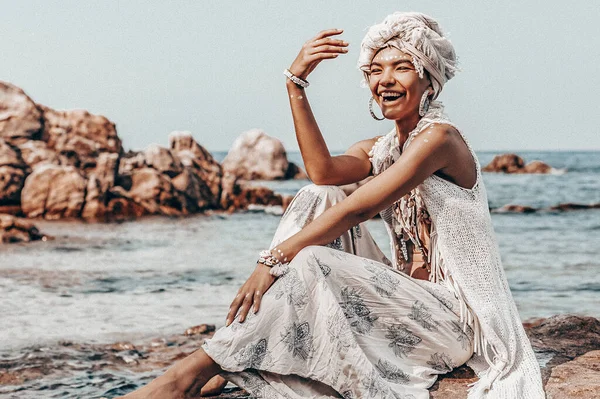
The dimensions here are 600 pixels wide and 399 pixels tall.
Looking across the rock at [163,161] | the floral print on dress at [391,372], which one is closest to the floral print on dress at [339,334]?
the floral print on dress at [391,372]

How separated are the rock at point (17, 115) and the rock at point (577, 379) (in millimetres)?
16767

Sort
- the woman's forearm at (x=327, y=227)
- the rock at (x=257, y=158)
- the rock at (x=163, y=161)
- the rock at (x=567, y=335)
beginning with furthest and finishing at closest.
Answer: the rock at (x=257, y=158) < the rock at (x=163, y=161) < the rock at (x=567, y=335) < the woman's forearm at (x=327, y=227)

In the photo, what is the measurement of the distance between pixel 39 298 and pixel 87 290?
78 cm

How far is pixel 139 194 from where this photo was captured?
17.5 meters

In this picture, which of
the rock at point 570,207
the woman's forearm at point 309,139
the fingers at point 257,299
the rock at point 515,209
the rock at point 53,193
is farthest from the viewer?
the rock at point 570,207

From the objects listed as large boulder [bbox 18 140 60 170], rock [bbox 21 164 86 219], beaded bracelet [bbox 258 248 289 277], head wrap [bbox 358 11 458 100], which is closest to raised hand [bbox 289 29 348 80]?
head wrap [bbox 358 11 458 100]

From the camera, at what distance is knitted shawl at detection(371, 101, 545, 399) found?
3.05 meters

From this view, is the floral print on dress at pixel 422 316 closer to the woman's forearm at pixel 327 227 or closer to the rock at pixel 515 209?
the woman's forearm at pixel 327 227

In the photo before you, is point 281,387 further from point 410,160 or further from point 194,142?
point 194,142

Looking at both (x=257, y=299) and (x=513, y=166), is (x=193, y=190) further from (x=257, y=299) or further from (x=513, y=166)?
(x=513, y=166)

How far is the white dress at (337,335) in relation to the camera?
278cm

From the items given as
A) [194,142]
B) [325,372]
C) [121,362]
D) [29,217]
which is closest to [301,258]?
[325,372]

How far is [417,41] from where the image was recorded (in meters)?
3.11

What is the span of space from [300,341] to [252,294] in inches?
9.7
